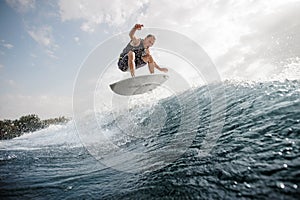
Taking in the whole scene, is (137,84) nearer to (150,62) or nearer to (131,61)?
(131,61)

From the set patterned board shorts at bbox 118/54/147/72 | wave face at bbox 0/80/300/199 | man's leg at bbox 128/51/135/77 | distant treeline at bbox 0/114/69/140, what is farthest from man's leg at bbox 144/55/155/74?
distant treeline at bbox 0/114/69/140

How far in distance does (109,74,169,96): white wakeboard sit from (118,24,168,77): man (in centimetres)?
42

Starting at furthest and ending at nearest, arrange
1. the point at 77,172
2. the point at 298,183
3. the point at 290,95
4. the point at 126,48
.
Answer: the point at 126,48 → the point at 290,95 → the point at 77,172 → the point at 298,183

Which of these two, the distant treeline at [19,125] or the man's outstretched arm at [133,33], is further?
the distant treeline at [19,125]

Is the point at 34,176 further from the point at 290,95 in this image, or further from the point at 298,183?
the point at 290,95

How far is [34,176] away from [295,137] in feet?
22.9

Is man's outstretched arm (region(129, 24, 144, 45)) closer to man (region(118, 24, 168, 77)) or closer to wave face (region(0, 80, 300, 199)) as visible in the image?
man (region(118, 24, 168, 77))

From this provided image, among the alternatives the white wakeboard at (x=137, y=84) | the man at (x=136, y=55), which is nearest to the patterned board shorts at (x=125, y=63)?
the man at (x=136, y=55)

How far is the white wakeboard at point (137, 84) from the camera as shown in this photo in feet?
29.4

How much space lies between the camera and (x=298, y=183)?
280 centimetres

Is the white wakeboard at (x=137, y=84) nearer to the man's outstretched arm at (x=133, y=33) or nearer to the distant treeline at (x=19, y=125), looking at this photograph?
the man's outstretched arm at (x=133, y=33)

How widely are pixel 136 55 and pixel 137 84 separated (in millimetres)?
1339

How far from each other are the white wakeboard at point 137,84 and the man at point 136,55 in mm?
417

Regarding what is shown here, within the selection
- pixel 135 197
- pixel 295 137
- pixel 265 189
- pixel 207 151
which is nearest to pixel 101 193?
pixel 135 197
